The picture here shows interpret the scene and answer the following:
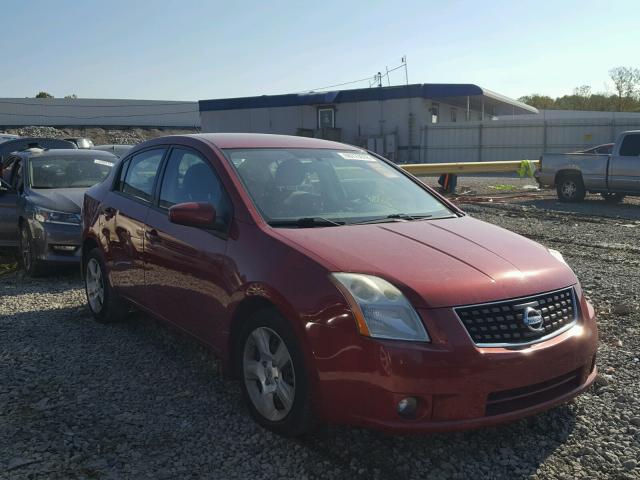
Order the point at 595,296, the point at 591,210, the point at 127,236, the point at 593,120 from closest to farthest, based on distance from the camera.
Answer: the point at 127,236 → the point at 595,296 → the point at 591,210 → the point at 593,120

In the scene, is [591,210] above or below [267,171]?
below

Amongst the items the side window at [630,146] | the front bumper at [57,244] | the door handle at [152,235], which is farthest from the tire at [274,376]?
the side window at [630,146]

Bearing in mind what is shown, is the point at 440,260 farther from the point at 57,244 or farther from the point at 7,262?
the point at 7,262

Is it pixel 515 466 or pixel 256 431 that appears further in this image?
pixel 256 431

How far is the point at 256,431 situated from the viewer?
3586 millimetres

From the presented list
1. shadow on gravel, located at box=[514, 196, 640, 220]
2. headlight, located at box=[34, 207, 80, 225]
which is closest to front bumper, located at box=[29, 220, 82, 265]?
headlight, located at box=[34, 207, 80, 225]

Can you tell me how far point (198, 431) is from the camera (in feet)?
11.8

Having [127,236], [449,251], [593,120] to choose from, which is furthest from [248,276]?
[593,120]

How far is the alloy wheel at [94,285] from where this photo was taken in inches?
228

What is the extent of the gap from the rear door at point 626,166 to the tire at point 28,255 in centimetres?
1320

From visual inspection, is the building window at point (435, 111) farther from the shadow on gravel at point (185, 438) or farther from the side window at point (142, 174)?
the shadow on gravel at point (185, 438)

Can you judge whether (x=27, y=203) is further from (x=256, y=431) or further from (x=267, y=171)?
(x=256, y=431)

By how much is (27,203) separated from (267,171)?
507 cm

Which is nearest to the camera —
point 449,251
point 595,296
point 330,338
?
point 330,338
